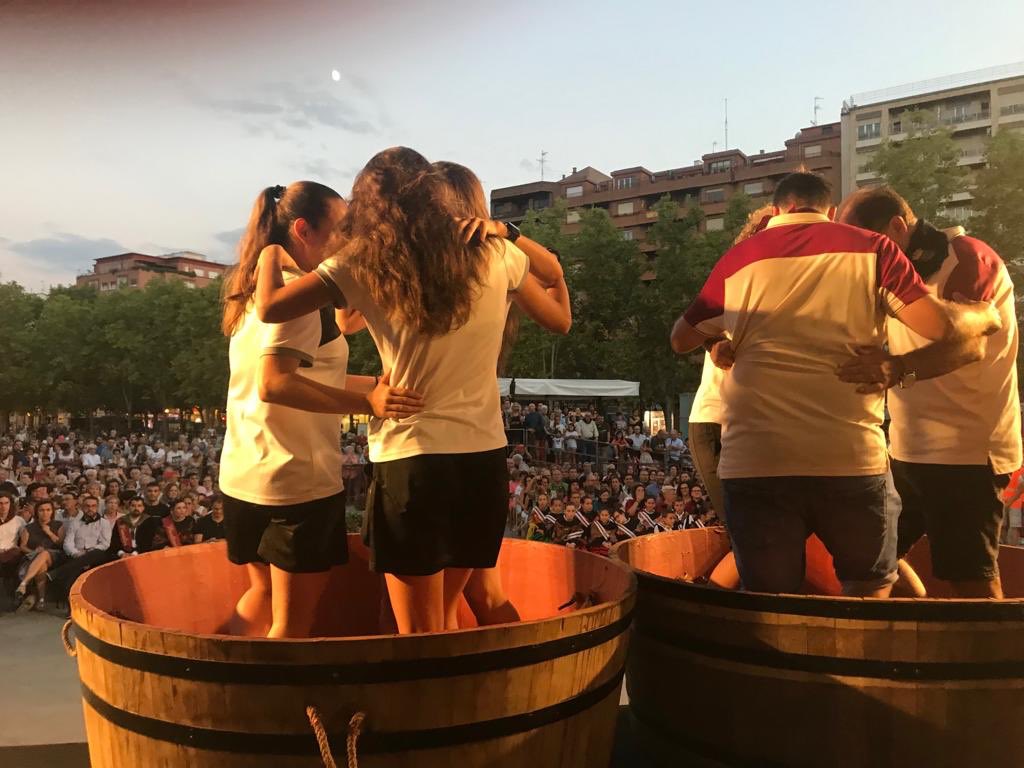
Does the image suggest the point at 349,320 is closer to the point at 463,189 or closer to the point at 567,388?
the point at 463,189

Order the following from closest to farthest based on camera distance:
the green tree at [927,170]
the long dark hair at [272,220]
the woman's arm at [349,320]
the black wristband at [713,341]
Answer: the woman's arm at [349,320] < the long dark hair at [272,220] < the black wristband at [713,341] < the green tree at [927,170]

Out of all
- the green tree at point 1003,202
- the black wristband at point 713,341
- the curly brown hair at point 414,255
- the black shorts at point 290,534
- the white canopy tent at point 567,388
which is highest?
the green tree at point 1003,202

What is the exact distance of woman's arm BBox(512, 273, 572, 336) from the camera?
1665 millimetres

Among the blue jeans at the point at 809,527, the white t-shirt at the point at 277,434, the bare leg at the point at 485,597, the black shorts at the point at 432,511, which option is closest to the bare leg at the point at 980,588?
the blue jeans at the point at 809,527

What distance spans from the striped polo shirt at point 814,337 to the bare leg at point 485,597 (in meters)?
0.64

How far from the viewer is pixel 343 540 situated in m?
1.89

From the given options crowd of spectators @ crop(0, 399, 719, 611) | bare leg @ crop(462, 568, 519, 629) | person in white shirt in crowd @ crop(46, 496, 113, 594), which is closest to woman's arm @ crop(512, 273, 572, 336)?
bare leg @ crop(462, 568, 519, 629)

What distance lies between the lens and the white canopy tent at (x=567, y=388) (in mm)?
12656

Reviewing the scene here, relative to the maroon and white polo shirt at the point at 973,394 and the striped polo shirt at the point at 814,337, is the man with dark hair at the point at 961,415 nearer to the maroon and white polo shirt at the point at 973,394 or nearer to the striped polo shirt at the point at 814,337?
the maroon and white polo shirt at the point at 973,394

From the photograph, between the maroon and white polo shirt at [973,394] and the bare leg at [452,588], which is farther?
the maroon and white polo shirt at [973,394]

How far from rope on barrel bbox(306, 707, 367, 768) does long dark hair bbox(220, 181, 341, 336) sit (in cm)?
101

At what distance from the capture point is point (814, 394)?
1689mm

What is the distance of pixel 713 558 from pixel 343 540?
63.0 inches

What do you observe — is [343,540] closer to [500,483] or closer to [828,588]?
[500,483]
